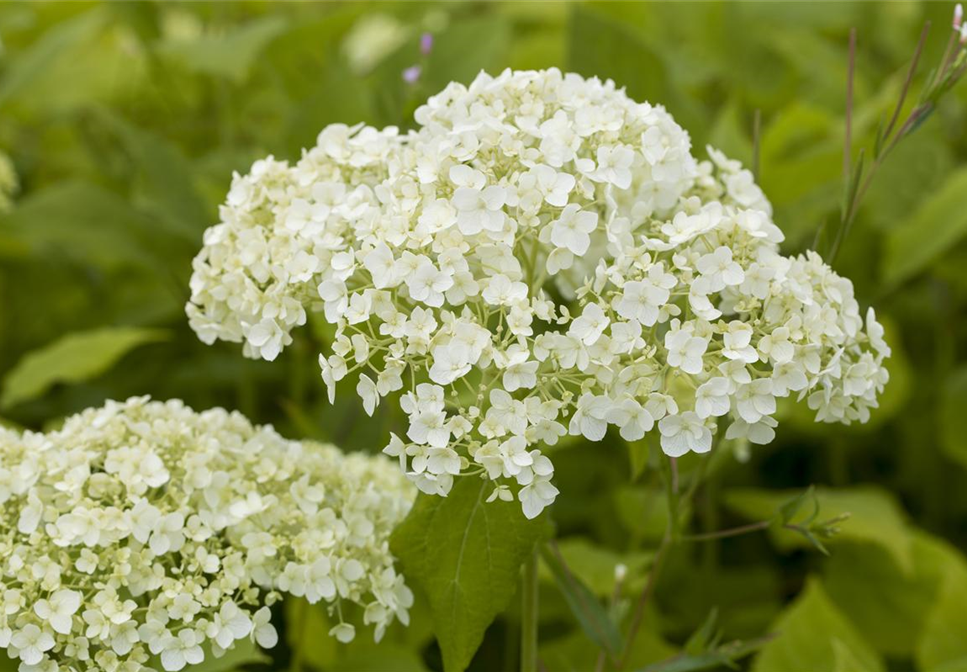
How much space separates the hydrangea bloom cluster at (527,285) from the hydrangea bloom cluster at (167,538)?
5.9 inches

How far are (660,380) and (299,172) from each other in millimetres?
448

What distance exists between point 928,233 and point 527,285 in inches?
48.7

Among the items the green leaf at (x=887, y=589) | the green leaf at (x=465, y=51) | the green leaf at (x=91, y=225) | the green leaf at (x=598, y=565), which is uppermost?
the green leaf at (x=465, y=51)

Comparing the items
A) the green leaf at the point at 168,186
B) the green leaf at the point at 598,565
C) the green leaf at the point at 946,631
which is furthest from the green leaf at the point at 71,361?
the green leaf at the point at 946,631

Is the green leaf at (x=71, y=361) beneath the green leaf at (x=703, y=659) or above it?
beneath

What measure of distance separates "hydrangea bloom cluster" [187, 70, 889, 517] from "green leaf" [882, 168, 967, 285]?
930 mm

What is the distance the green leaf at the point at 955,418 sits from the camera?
213cm

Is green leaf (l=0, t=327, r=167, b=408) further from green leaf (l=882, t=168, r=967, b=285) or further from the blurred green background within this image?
green leaf (l=882, t=168, r=967, b=285)

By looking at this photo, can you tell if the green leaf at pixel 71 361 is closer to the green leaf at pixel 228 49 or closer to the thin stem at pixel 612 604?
the green leaf at pixel 228 49

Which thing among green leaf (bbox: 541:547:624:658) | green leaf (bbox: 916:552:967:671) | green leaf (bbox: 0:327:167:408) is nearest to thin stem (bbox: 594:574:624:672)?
green leaf (bbox: 541:547:624:658)

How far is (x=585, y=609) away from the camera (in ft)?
Answer: 4.23

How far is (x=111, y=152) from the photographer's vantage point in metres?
2.88

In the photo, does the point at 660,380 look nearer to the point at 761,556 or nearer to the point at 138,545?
the point at 138,545

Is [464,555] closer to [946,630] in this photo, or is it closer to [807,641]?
[807,641]
